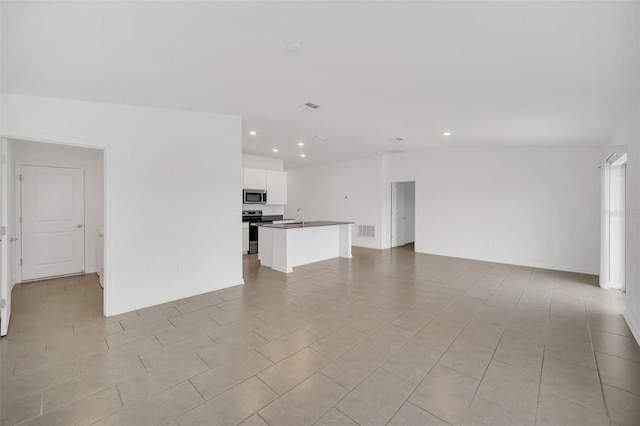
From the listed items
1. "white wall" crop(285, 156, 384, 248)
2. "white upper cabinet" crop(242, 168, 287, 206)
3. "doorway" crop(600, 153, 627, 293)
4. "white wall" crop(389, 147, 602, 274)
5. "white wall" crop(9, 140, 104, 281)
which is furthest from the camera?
"white wall" crop(285, 156, 384, 248)

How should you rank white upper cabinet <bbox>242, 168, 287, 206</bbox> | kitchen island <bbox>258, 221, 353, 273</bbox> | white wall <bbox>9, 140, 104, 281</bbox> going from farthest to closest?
white upper cabinet <bbox>242, 168, 287, 206</bbox> → kitchen island <bbox>258, 221, 353, 273</bbox> → white wall <bbox>9, 140, 104, 281</bbox>

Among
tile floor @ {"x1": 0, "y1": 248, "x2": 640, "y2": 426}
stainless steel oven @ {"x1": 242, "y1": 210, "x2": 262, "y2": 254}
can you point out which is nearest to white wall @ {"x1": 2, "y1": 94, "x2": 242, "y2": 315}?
tile floor @ {"x1": 0, "y1": 248, "x2": 640, "y2": 426}

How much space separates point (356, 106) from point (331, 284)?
9.19 feet

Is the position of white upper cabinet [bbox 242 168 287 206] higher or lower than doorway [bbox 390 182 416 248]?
higher

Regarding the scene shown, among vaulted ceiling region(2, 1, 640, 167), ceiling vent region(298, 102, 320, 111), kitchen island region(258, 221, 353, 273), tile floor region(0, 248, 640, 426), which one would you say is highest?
ceiling vent region(298, 102, 320, 111)

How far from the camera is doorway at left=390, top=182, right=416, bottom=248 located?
8523 mm

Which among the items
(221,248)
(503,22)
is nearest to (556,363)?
(503,22)

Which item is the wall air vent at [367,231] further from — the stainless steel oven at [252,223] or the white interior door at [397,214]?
the stainless steel oven at [252,223]

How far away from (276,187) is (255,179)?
0.76m

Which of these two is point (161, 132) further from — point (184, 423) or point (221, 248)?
point (184, 423)

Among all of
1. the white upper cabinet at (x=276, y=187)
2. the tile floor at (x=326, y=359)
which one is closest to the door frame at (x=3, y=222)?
the tile floor at (x=326, y=359)

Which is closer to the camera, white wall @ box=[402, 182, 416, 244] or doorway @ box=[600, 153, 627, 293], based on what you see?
doorway @ box=[600, 153, 627, 293]

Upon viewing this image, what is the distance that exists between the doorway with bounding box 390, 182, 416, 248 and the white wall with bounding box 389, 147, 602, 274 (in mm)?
924

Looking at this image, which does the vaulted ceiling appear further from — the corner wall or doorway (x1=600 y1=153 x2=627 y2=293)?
doorway (x1=600 y1=153 x2=627 y2=293)
